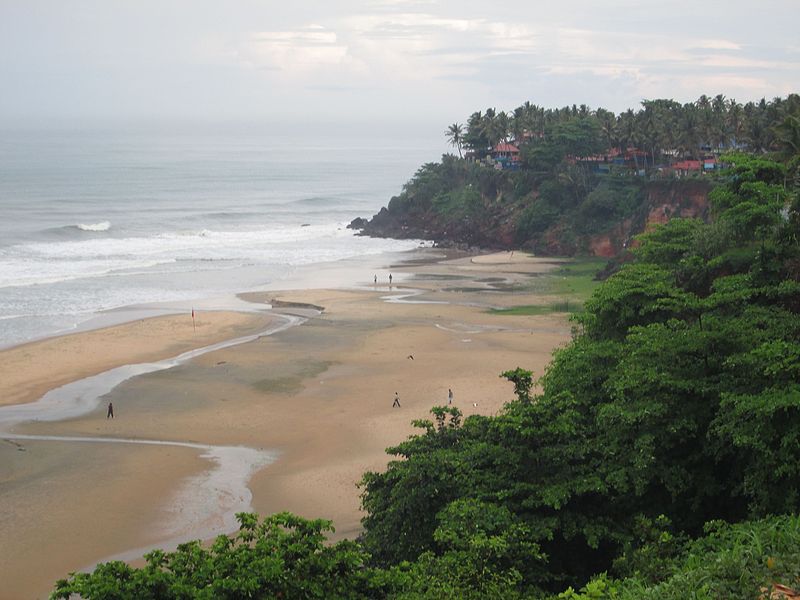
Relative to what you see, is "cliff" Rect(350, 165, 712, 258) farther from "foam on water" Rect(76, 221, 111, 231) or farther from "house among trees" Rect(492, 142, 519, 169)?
"foam on water" Rect(76, 221, 111, 231)

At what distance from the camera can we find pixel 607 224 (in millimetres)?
60812

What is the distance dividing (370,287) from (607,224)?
19249mm

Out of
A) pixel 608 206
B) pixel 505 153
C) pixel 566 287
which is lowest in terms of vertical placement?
pixel 566 287

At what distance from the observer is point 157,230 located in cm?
7475

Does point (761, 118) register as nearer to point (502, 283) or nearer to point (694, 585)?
point (502, 283)

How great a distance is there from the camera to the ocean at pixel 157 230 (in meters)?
47.5

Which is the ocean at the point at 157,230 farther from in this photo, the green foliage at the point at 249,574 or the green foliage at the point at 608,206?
the green foliage at the point at 249,574

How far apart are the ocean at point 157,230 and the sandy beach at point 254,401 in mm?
6126

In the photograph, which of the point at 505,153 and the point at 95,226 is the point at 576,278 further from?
the point at 95,226

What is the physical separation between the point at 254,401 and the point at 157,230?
48.8 meters

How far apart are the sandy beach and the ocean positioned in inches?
241

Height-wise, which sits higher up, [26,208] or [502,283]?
[26,208]

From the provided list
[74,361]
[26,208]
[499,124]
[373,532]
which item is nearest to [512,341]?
[74,361]

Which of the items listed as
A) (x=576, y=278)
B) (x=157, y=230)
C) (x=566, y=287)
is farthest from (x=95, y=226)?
(x=566, y=287)
